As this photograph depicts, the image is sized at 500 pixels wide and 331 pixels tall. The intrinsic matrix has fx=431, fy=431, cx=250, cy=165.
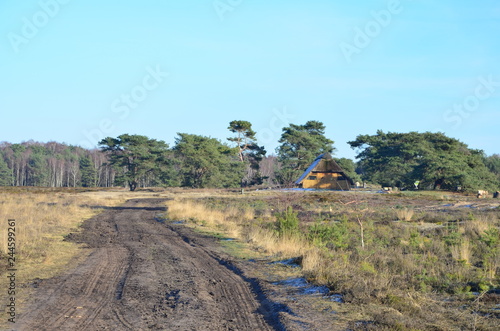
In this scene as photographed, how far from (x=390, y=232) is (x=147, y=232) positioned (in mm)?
9894

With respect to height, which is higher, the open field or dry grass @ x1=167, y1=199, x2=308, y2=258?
dry grass @ x1=167, y1=199, x2=308, y2=258

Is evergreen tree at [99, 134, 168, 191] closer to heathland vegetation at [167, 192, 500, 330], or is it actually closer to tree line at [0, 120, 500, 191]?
tree line at [0, 120, 500, 191]

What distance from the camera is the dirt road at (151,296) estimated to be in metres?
6.01

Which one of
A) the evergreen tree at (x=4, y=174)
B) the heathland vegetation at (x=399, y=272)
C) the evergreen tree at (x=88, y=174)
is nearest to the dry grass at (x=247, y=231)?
the heathland vegetation at (x=399, y=272)

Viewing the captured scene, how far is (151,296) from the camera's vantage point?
746 cm

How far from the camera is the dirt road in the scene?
19.7 feet

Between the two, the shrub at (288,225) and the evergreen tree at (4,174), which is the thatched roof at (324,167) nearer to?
the shrub at (288,225)

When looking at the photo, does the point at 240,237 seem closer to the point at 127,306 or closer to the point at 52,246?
the point at 52,246

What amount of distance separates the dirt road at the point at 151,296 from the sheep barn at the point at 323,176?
5348cm

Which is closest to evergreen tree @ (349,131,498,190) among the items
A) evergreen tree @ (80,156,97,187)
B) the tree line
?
the tree line

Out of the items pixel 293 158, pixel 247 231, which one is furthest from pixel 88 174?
pixel 247 231

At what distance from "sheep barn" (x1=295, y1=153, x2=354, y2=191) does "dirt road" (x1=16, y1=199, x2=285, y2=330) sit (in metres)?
53.5

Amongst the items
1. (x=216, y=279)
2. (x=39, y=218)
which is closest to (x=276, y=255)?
(x=216, y=279)

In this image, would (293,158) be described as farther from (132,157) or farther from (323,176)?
(132,157)
